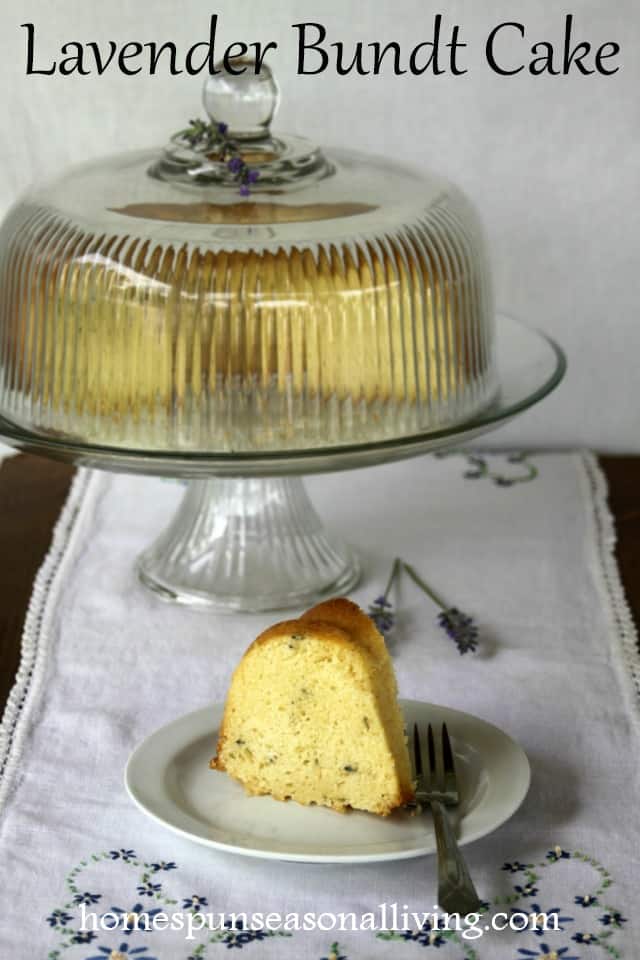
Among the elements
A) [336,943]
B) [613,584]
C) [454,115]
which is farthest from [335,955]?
[454,115]

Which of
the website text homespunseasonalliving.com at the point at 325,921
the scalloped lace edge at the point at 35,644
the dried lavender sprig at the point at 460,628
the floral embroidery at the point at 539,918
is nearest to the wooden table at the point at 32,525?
the scalloped lace edge at the point at 35,644

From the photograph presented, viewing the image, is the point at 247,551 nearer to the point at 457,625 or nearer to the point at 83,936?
the point at 457,625

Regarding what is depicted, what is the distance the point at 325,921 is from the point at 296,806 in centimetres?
7

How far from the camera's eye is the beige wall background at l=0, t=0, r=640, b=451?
3.44 ft

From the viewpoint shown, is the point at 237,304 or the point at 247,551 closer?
the point at 237,304

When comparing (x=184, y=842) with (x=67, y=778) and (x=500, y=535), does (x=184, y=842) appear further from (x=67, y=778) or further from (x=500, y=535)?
(x=500, y=535)

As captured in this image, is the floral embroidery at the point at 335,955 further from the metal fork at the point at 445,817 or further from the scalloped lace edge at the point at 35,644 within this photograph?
the scalloped lace edge at the point at 35,644

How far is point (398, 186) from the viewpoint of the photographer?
823 millimetres

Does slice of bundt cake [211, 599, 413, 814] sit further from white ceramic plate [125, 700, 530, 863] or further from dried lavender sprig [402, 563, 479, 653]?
dried lavender sprig [402, 563, 479, 653]

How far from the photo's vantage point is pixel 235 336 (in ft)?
2.42

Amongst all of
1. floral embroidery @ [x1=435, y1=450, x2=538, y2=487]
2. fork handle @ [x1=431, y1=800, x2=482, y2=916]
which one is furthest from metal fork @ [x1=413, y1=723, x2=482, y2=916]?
floral embroidery @ [x1=435, y1=450, x2=538, y2=487]

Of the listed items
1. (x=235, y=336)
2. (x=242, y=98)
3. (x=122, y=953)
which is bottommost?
(x=122, y=953)

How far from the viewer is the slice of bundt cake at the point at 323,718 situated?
0.60m

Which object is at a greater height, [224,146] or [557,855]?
[224,146]
